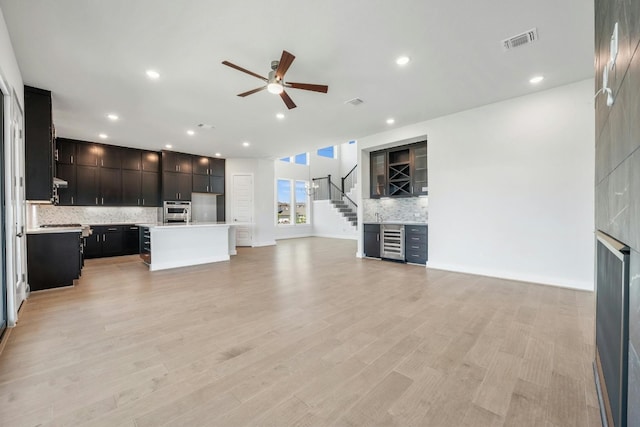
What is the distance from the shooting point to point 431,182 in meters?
5.45

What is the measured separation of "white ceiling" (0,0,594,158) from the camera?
2.49 metres

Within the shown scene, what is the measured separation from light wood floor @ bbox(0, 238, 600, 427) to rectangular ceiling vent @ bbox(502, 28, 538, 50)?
3.01m

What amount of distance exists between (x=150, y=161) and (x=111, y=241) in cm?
252

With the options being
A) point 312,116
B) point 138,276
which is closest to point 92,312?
point 138,276

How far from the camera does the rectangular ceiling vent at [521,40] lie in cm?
281

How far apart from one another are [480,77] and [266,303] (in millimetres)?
4224

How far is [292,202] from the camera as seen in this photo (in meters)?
11.8

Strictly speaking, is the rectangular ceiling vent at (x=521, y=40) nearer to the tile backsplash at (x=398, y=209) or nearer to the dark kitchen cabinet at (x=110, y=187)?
the tile backsplash at (x=398, y=209)

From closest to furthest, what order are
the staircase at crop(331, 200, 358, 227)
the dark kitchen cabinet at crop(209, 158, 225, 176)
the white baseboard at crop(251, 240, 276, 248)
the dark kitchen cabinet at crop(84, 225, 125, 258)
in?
1. the dark kitchen cabinet at crop(84, 225, 125, 258)
2. the dark kitchen cabinet at crop(209, 158, 225, 176)
3. the white baseboard at crop(251, 240, 276, 248)
4. the staircase at crop(331, 200, 358, 227)

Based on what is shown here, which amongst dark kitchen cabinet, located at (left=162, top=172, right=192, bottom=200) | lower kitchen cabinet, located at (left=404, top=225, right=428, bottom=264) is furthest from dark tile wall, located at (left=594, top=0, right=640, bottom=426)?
dark kitchen cabinet, located at (left=162, top=172, right=192, bottom=200)

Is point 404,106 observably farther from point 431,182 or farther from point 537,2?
point 537,2

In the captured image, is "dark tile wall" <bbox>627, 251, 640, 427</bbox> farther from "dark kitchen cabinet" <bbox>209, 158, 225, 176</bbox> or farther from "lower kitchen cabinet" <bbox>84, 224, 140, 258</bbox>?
"dark kitchen cabinet" <bbox>209, 158, 225, 176</bbox>

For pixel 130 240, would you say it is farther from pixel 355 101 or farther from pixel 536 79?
pixel 536 79

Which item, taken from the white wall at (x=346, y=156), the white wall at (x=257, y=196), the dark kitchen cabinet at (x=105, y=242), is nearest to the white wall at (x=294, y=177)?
the white wall at (x=257, y=196)
